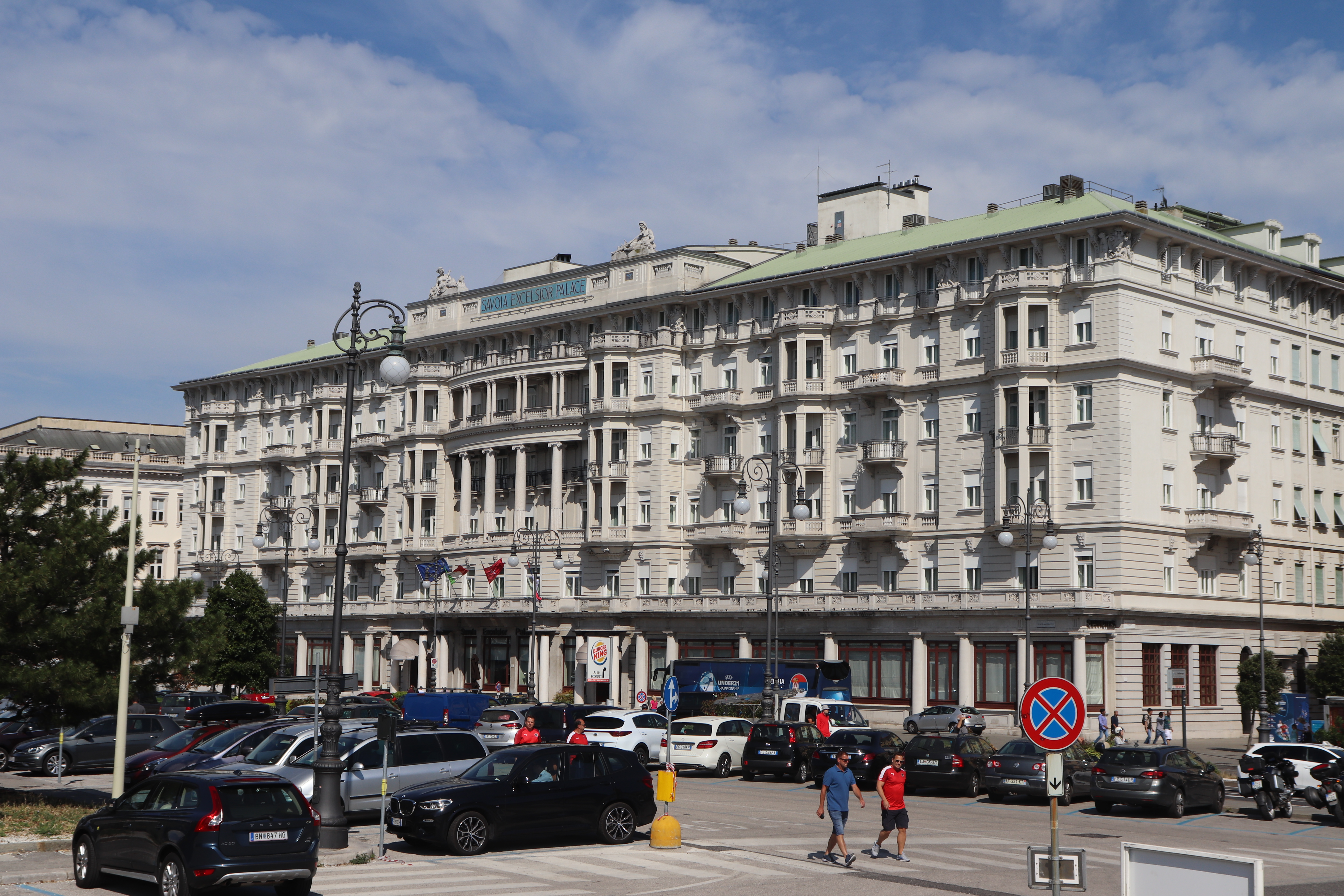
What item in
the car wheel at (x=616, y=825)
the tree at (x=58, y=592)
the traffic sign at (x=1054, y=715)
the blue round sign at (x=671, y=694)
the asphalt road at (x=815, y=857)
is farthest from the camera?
the blue round sign at (x=671, y=694)

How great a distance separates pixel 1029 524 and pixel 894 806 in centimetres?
3535

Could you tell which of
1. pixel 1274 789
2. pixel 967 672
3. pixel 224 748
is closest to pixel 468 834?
pixel 224 748

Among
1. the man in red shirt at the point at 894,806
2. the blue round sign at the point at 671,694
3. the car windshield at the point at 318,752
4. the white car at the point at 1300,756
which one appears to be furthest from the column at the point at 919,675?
the man in red shirt at the point at 894,806

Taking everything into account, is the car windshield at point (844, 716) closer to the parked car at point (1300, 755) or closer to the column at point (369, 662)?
the parked car at point (1300, 755)

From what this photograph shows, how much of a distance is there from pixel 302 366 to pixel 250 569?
51.5 ft

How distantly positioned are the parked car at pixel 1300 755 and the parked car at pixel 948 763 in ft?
21.5

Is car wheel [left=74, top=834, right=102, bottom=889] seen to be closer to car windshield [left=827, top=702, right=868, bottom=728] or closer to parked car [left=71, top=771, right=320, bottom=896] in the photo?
parked car [left=71, top=771, right=320, bottom=896]

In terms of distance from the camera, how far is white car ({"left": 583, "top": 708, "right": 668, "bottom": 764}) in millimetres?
43375

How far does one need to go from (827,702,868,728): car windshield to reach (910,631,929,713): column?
14744 millimetres

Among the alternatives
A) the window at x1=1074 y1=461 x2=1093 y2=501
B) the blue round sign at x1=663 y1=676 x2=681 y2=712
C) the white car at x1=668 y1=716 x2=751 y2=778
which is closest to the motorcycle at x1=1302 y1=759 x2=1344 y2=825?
the blue round sign at x1=663 y1=676 x2=681 y2=712

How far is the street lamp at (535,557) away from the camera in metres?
79.0

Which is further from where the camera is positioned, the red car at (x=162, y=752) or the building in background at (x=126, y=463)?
the building in background at (x=126, y=463)

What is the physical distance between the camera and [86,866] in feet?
68.7

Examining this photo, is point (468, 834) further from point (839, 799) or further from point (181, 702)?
point (181, 702)
